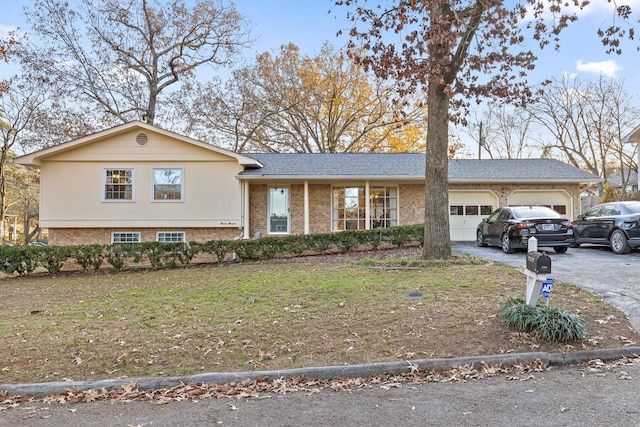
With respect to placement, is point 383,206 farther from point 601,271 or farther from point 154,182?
point 601,271

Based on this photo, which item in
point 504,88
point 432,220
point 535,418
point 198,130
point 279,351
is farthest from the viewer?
point 198,130

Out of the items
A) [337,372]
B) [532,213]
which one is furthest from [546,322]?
[532,213]

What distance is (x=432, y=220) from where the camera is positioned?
33.7ft

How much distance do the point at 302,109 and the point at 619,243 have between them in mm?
21713

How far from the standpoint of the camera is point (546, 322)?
5012 mm

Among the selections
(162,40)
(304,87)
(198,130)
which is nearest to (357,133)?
(304,87)

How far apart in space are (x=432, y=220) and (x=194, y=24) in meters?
23.2

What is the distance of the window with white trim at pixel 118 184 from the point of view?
50.2ft

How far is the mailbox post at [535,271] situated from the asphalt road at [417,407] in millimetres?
954

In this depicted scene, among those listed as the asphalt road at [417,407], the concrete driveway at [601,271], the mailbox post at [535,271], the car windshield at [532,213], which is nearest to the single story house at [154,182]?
the car windshield at [532,213]

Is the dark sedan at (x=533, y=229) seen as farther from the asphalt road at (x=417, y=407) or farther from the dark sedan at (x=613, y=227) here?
the asphalt road at (x=417, y=407)

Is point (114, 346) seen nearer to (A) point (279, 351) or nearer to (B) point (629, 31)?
(A) point (279, 351)

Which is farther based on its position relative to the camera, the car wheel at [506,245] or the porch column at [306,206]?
the porch column at [306,206]

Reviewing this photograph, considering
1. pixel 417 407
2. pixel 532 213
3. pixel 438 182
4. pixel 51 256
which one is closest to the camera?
pixel 417 407
